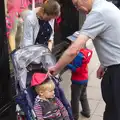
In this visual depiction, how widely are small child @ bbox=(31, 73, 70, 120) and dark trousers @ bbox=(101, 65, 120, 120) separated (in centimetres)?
56

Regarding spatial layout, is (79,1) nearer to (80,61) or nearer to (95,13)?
(95,13)

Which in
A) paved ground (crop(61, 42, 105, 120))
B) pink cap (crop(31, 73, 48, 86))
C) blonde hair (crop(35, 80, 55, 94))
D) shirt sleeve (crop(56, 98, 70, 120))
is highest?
pink cap (crop(31, 73, 48, 86))

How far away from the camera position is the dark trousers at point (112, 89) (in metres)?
3.76

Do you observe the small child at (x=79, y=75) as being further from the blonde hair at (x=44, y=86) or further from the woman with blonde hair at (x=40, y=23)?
the blonde hair at (x=44, y=86)

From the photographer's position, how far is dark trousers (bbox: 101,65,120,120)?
12.3ft

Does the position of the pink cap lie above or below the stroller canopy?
below

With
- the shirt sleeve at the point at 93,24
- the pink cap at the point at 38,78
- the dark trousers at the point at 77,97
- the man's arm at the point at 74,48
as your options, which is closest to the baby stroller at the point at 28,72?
the pink cap at the point at 38,78

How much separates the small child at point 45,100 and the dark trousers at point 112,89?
56 cm

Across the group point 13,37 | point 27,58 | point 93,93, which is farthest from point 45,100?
point 93,93

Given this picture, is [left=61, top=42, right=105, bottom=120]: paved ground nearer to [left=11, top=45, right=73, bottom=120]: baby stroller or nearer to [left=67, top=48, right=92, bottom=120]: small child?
[left=67, top=48, right=92, bottom=120]: small child

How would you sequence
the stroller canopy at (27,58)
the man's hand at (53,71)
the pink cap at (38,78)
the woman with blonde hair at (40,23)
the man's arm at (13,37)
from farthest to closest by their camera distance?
the man's arm at (13,37)
the woman with blonde hair at (40,23)
the stroller canopy at (27,58)
the pink cap at (38,78)
the man's hand at (53,71)

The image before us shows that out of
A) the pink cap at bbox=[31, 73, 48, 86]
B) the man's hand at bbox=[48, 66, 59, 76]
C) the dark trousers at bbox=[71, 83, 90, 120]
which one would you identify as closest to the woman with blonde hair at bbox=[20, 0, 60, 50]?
the dark trousers at bbox=[71, 83, 90, 120]

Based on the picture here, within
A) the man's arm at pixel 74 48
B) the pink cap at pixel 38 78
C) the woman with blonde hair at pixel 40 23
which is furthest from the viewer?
the woman with blonde hair at pixel 40 23

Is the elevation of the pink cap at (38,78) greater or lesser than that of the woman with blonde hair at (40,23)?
lesser
